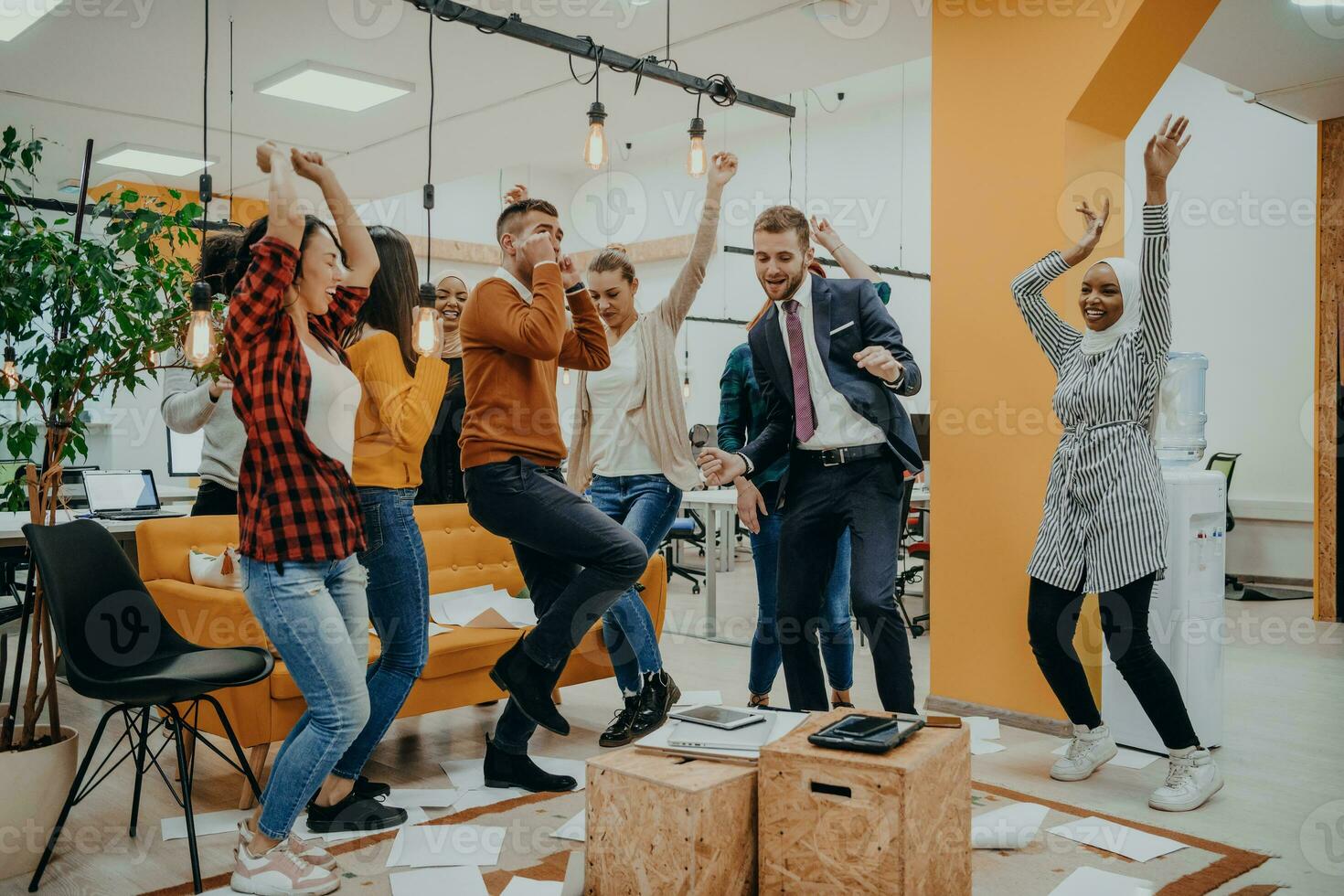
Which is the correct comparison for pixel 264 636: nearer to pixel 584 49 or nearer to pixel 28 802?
pixel 28 802

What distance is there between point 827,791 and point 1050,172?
264cm

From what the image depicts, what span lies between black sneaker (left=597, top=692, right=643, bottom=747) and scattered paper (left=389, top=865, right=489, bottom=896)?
1010 millimetres

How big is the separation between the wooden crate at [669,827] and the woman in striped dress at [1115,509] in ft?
4.87

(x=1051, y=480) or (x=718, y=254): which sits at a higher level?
(x=718, y=254)

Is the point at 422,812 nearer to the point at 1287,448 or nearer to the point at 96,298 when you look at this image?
the point at 96,298

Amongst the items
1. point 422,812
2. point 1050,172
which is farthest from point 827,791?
point 1050,172

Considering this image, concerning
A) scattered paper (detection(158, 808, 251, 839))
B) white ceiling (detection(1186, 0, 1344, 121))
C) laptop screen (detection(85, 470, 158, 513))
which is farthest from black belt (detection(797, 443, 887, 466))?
laptop screen (detection(85, 470, 158, 513))

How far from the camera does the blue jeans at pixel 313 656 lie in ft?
7.44

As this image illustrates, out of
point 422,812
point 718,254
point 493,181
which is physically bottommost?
point 422,812

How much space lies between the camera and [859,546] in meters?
3.08

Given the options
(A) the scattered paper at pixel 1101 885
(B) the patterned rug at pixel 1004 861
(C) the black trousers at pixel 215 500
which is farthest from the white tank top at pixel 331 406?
→ (A) the scattered paper at pixel 1101 885

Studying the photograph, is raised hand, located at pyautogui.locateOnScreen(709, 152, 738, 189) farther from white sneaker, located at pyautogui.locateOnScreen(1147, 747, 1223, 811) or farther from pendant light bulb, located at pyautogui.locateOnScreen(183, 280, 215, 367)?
white sneaker, located at pyautogui.locateOnScreen(1147, 747, 1223, 811)

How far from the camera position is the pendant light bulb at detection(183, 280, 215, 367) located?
3162 millimetres

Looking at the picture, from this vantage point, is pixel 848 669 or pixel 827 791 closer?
pixel 827 791
